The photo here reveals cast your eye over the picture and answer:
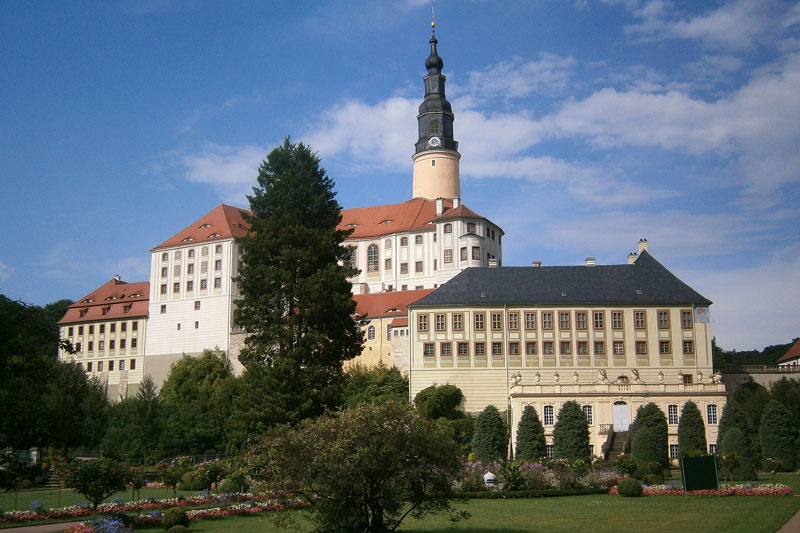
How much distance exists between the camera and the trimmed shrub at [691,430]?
45531mm

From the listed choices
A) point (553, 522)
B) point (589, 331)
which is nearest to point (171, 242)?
point (589, 331)

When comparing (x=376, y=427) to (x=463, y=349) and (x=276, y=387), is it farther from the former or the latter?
(x=463, y=349)

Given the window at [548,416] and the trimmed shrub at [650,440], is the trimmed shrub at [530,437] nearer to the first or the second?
the window at [548,416]

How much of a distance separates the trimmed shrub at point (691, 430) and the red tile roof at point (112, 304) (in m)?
62.6

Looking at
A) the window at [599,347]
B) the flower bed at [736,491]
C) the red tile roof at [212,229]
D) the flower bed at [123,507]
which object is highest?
the red tile roof at [212,229]

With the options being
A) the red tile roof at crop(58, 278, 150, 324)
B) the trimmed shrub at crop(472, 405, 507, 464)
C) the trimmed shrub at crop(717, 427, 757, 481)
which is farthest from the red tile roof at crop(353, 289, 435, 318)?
the trimmed shrub at crop(717, 427, 757, 481)

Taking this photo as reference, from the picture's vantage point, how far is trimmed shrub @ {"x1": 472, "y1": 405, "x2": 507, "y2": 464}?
152 feet

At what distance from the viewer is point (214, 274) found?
88188mm

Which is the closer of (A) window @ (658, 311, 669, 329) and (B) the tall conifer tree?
(B) the tall conifer tree

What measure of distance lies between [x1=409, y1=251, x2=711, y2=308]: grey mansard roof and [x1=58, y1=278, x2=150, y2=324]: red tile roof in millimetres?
46312

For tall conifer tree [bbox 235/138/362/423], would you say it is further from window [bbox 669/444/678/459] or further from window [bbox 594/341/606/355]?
window [bbox 594/341/606/355]

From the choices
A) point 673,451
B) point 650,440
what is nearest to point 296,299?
point 650,440

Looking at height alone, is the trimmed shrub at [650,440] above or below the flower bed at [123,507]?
above

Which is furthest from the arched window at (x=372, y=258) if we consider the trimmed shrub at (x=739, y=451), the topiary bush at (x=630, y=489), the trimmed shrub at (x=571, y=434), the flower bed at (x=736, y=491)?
the topiary bush at (x=630, y=489)
